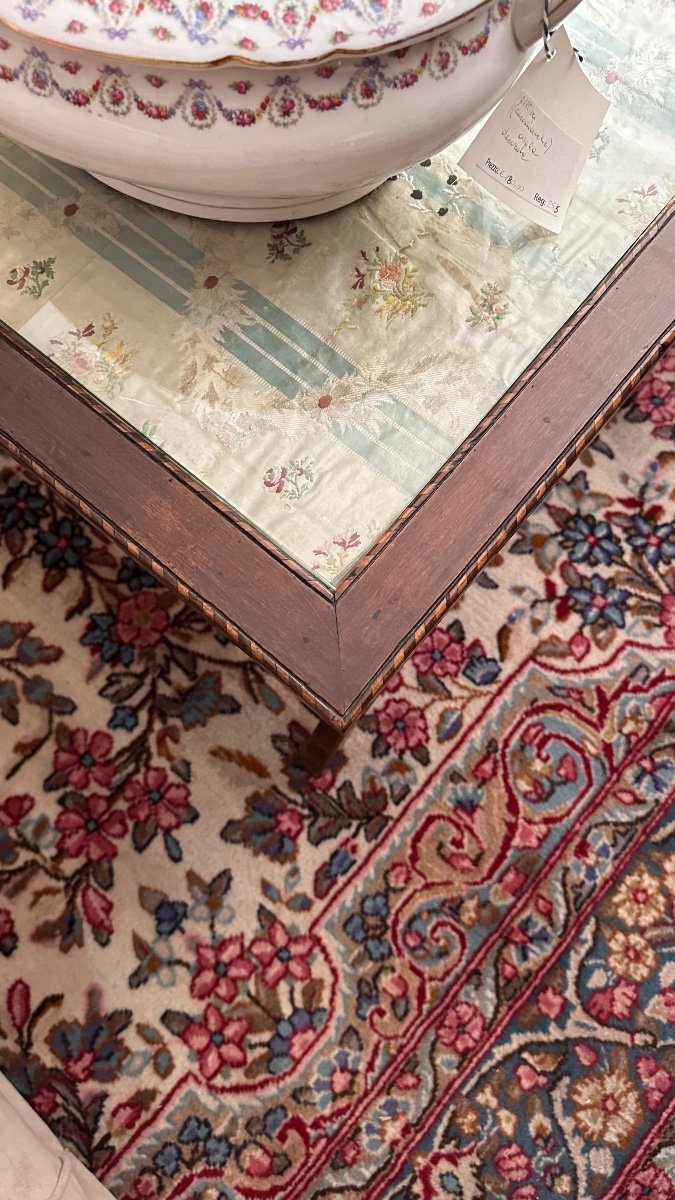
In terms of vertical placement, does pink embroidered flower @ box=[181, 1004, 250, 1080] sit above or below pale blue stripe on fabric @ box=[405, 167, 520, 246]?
below

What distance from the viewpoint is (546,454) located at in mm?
628

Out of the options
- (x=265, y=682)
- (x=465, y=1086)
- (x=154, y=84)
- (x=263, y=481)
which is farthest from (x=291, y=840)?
(x=154, y=84)

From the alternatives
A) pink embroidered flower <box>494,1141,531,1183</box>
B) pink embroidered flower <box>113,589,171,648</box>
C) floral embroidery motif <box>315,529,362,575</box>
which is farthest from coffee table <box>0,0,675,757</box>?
pink embroidered flower <box>494,1141,531,1183</box>

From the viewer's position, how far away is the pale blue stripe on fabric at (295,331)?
2.15 feet

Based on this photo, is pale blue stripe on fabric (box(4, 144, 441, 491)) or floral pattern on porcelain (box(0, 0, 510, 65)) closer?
floral pattern on porcelain (box(0, 0, 510, 65))

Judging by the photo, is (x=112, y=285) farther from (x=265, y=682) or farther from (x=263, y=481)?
(x=265, y=682)

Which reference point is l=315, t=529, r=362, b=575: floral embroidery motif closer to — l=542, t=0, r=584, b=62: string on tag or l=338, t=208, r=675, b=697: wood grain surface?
l=338, t=208, r=675, b=697: wood grain surface

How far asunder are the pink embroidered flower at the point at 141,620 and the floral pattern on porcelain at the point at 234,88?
1.69 ft

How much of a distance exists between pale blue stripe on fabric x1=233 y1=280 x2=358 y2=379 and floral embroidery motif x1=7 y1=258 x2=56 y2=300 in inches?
4.8

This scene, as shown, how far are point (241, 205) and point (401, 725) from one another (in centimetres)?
49

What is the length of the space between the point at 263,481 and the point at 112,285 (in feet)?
0.57

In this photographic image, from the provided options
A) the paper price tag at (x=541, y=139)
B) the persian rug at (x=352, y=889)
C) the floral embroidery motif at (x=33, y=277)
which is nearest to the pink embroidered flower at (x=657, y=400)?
the persian rug at (x=352, y=889)

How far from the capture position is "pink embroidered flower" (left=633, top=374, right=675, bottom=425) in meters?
1.04

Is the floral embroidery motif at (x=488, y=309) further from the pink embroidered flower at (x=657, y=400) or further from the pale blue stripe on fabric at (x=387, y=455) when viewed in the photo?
the pink embroidered flower at (x=657, y=400)
